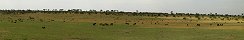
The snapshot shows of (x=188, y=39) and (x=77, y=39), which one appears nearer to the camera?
(x=77, y=39)

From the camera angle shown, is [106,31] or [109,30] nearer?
[106,31]

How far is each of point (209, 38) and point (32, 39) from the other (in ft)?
36.1

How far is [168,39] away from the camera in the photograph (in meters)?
30.7

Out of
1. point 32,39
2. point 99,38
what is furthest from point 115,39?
point 32,39

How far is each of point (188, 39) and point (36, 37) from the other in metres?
9.15

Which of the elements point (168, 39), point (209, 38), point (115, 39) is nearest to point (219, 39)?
point (209, 38)

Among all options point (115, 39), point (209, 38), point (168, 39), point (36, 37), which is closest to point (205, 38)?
point (209, 38)

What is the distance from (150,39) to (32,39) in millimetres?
7209

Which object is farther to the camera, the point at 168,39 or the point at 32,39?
the point at 168,39

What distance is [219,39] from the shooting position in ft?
103

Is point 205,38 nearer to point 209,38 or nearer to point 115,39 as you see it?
point 209,38

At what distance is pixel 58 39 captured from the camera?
95.0ft

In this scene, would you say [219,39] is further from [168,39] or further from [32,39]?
[32,39]

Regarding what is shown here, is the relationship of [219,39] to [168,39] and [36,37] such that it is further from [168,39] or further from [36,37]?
[36,37]
